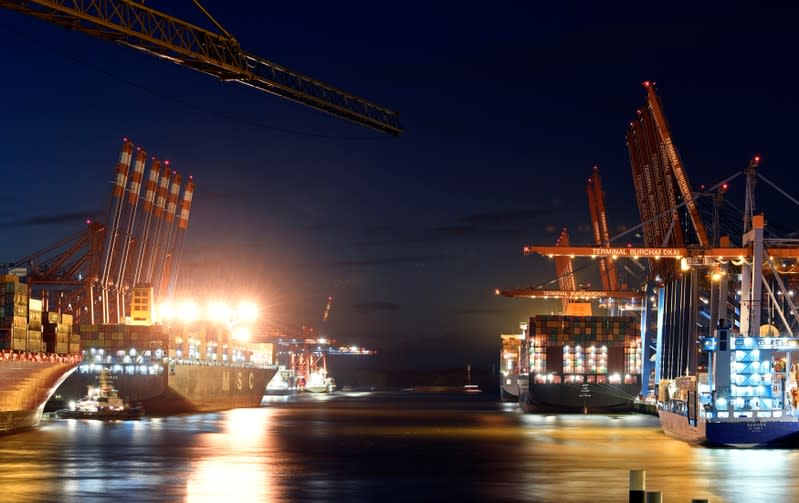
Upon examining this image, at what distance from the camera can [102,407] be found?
319ft

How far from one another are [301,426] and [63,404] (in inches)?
1381

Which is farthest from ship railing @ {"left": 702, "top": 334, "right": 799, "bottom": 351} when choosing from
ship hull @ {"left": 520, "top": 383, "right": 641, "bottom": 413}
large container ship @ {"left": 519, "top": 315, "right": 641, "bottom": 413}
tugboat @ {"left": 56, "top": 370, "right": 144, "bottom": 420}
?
large container ship @ {"left": 519, "top": 315, "right": 641, "bottom": 413}

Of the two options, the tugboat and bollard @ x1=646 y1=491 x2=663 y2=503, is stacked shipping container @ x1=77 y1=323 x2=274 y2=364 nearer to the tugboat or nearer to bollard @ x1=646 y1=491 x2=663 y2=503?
the tugboat

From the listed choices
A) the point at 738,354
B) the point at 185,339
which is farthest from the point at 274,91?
the point at 185,339

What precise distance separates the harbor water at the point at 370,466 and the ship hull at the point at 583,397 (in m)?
46.1

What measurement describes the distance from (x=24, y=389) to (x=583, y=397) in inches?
2657

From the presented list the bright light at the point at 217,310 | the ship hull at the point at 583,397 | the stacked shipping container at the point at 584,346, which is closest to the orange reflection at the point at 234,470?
the ship hull at the point at 583,397

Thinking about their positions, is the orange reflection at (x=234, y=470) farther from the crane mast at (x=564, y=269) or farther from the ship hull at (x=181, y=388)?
the crane mast at (x=564, y=269)

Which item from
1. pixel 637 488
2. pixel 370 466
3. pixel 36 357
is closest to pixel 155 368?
pixel 36 357

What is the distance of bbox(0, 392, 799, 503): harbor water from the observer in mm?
35250

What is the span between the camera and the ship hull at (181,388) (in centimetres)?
10919

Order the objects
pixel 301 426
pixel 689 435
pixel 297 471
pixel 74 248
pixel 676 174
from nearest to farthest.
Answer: pixel 297 471 → pixel 689 435 → pixel 301 426 → pixel 676 174 → pixel 74 248

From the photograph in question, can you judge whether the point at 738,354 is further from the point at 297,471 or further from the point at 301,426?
the point at 301,426

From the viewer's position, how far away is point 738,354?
2323 inches
